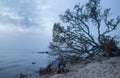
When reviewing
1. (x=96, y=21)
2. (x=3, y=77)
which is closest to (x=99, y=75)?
(x=96, y=21)

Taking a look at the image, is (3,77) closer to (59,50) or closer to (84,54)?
(59,50)

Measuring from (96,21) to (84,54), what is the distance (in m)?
5.52

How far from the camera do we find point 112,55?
33.4 meters

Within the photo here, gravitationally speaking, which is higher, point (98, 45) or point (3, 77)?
point (98, 45)

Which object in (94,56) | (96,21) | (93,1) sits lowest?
(94,56)

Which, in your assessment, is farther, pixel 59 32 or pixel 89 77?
pixel 59 32

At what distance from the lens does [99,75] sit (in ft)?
70.3

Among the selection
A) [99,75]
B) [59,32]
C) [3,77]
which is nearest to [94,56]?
[59,32]

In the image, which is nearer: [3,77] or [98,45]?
[98,45]

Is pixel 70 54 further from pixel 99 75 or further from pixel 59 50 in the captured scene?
pixel 99 75

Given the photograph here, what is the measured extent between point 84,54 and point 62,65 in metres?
6.14

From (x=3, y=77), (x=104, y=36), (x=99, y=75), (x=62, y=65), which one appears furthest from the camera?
(x=3, y=77)

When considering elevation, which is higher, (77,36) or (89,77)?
(77,36)

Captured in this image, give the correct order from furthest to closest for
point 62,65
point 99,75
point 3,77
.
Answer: point 3,77, point 62,65, point 99,75
